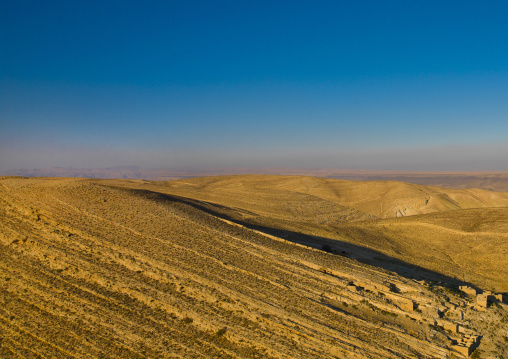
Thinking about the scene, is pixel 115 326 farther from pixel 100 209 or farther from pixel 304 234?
pixel 304 234

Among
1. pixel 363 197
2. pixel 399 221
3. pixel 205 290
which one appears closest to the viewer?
pixel 205 290

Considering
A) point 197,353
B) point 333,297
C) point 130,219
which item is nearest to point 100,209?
point 130,219

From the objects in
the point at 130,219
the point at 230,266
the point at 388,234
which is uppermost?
the point at 130,219

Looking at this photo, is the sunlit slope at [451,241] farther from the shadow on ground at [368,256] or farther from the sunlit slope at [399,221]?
the shadow on ground at [368,256]

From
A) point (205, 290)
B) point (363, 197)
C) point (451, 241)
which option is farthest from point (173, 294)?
point (363, 197)

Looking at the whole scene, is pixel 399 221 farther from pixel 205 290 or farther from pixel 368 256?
pixel 205 290

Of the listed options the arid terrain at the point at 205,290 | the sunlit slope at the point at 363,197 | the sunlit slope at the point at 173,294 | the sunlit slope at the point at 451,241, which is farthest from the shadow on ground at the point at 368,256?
the sunlit slope at the point at 363,197

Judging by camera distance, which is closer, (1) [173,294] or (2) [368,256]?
(1) [173,294]

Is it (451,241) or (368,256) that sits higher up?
(368,256)
